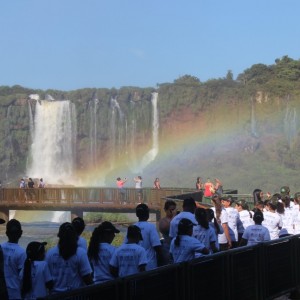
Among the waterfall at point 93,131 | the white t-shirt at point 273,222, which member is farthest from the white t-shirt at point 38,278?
the waterfall at point 93,131

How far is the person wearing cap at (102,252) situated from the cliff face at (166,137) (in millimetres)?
63786

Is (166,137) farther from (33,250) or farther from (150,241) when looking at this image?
(33,250)

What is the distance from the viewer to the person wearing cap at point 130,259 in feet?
25.4

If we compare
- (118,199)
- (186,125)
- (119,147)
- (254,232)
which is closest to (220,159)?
(186,125)

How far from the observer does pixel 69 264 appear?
7.12 meters

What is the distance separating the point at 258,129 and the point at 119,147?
623 inches

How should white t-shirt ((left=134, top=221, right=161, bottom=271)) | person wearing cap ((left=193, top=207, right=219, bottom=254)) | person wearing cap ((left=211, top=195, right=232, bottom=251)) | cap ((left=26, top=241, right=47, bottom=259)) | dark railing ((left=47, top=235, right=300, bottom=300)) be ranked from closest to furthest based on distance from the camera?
dark railing ((left=47, top=235, right=300, bottom=300))
cap ((left=26, top=241, right=47, bottom=259))
white t-shirt ((left=134, top=221, right=161, bottom=271))
person wearing cap ((left=193, top=207, right=219, bottom=254))
person wearing cap ((left=211, top=195, right=232, bottom=251))

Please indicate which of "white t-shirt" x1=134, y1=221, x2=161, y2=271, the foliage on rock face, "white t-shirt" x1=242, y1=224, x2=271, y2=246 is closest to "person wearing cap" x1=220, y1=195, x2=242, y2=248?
"white t-shirt" x1=242, y1=224, x2=271, y2=246

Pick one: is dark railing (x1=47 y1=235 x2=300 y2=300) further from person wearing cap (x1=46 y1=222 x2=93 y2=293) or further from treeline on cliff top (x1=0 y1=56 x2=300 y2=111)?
treeline on cliff top (x1=0 y1=56 x2=300 y2=111)

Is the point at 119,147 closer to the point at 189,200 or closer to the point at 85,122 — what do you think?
the point at 85,122

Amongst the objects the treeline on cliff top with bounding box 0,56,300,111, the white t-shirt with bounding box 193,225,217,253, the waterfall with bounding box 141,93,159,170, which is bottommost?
the white t-shirt with bounding box 193,225,217,253

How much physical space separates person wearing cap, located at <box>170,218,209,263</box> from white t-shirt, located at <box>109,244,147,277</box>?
955 millimetres

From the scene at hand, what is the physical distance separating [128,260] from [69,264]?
0.86m

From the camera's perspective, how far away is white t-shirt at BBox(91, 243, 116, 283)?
797cm
